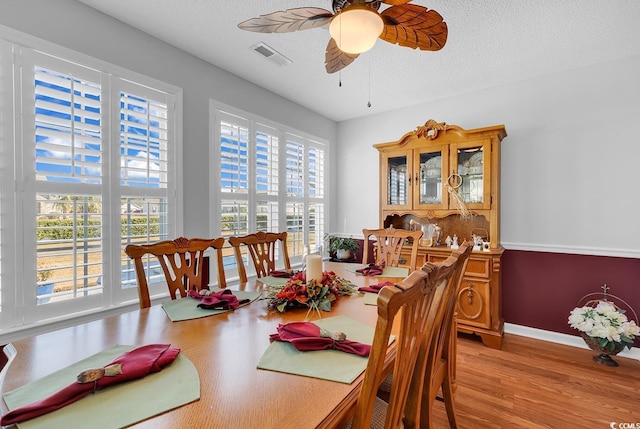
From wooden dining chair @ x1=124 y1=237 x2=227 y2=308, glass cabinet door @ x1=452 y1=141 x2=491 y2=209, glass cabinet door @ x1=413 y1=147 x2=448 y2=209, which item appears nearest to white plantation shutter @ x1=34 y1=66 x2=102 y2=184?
wooden dining chair @ x1=124 y1=237 x2=227 y2=308

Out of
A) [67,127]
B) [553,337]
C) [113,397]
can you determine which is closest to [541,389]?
[553,337]

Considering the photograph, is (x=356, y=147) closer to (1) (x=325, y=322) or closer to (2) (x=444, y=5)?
(2) (x=444, y=5)

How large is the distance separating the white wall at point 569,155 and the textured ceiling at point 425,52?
7.6 inches

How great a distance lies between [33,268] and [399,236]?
8.07 feet

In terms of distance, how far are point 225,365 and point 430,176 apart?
290 cm

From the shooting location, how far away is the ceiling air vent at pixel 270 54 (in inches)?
92.3

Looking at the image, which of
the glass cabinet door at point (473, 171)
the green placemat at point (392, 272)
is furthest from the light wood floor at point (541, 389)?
the glass cabinet door at point (473, 171)

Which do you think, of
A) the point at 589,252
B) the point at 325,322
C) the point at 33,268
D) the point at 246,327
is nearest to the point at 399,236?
the point at 325,322

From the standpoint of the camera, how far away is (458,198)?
2977 mm

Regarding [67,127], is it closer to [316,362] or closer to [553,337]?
[316,362]

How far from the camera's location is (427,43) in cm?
148

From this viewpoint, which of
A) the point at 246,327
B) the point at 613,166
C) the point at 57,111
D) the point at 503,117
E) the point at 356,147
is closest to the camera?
the point at 246,327

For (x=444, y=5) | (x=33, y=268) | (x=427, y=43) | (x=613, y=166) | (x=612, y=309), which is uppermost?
(x=444, y=5)

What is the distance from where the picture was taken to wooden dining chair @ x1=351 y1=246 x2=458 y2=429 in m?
0.65
